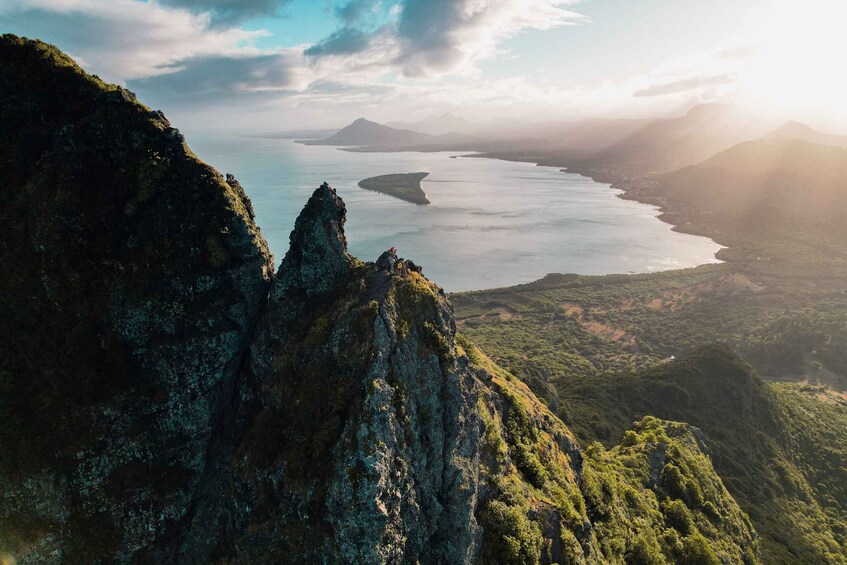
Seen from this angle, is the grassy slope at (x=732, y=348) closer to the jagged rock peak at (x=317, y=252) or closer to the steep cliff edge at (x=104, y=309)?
the jagged rock peak at (x=317, y=252)

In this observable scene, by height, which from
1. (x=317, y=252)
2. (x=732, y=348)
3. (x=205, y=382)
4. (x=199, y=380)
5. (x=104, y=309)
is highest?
(x=317, y=252)

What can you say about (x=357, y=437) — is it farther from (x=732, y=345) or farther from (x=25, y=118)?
(x=732, y=345)

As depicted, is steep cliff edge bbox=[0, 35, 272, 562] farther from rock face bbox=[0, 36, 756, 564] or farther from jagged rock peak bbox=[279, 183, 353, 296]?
jagged rock peak bbox=[279, 183, 353, 296]

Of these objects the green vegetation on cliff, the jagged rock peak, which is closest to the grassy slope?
the green vegetation on cliff

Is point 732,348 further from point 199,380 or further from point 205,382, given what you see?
point 199,380

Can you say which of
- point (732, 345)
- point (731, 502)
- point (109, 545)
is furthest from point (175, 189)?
point (732, 345)

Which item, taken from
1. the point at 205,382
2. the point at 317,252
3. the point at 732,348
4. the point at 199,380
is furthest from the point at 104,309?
the point at 732,348

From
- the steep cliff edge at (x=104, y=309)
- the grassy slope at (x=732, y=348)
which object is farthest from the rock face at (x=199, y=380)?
the grassy slope at (x=732, y=348)

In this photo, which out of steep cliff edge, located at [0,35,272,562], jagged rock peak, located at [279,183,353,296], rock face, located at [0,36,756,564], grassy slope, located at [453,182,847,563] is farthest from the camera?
grassy slope, located at [453,182,847,563]
